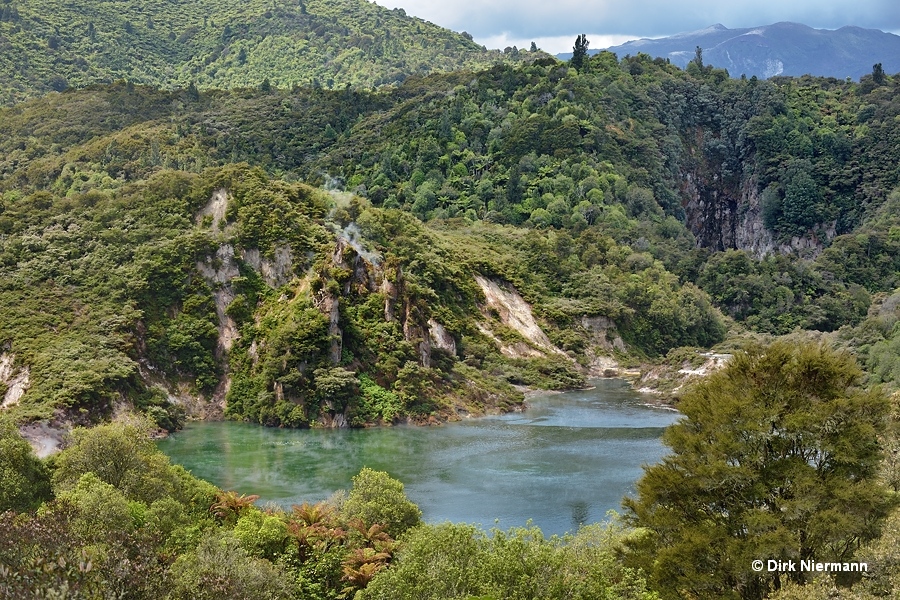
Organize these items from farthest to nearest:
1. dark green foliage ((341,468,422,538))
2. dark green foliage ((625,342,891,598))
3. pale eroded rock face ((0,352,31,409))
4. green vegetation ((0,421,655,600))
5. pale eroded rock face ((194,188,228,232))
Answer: pale eroded rock face ((194,188,228,232))
pale eroded rock face ((0,352,31,409))
dark green foliage ((341,468,422,538))
dark green foliage ((625,342,891,598))
green vegetation ((0,421,655,600))

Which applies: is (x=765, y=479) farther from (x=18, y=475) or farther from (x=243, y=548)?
(x=18, y=475)

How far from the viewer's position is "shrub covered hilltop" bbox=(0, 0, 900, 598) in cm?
3359

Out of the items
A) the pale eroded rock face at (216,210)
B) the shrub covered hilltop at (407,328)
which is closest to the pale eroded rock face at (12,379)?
the shrub covered hilltop at (407,328)

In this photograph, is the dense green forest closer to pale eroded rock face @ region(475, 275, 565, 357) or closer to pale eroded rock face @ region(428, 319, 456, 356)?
pale eroded rock face @ region(428, 319, 456, 356)

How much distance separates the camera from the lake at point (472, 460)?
206 feet

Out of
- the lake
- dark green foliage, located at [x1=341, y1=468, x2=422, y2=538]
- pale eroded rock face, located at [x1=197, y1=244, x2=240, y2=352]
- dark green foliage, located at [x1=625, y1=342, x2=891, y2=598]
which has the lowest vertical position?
the lake

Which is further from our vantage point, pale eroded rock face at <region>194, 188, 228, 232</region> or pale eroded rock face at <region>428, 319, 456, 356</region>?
pale eroded rock face at <region>194, 188, 228, 232</region>

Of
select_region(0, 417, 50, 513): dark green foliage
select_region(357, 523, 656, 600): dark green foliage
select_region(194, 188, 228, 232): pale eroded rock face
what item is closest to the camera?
select_region(357, 523, 656, 600): dark green foliage

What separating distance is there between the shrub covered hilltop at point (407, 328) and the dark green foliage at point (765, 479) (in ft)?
0.31

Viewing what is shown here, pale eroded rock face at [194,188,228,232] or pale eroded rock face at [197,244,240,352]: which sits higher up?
pale eroded rock face at [194,188,228,232]

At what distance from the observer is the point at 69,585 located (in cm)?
2667

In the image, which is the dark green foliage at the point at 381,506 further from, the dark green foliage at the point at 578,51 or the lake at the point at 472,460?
the dark green foliage at the point at 578,51

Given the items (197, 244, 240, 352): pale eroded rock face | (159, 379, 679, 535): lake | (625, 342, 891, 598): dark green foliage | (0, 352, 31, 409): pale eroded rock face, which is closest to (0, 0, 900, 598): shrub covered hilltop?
(625, 342, 891, 598): dark green foliage

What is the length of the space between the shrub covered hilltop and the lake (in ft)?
16.3
